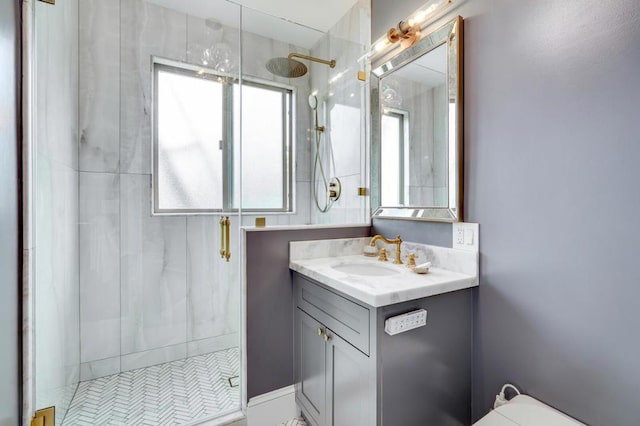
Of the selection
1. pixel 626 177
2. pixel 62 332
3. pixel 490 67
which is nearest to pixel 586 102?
pixel 626 177

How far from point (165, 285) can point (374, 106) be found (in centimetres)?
200

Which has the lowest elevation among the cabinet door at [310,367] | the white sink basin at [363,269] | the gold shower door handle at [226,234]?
the cabinet door at [310,367]

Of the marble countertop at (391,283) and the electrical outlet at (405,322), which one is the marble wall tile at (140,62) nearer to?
the marble countertop at (391,283)

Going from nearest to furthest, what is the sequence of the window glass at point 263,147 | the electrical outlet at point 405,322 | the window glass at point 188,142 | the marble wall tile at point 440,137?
the electrical outlet at point 405,322, the marble wall tile at point 440,137, the window glass at point 263,147, the window glass at point 188,142

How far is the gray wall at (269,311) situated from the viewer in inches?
64.7

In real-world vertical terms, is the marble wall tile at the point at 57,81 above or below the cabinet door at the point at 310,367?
above

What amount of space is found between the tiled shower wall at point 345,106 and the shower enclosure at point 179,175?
10 mm

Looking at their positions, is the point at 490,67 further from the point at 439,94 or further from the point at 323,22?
the point at 323,22

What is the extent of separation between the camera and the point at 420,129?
5.45 ft

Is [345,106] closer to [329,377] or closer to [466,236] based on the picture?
[466,236]

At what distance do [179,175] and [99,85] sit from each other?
751 millimetres

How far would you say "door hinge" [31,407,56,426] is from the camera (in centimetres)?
111

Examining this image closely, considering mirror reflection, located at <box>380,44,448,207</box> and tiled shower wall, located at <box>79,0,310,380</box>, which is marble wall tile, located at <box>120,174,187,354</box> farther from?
mirror reflection, located at <box>380,44,448,207</box>

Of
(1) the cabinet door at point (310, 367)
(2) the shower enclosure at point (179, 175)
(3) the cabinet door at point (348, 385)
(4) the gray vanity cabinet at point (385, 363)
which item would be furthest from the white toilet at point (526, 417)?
(2) the shower enclosure at point (179, 175)
